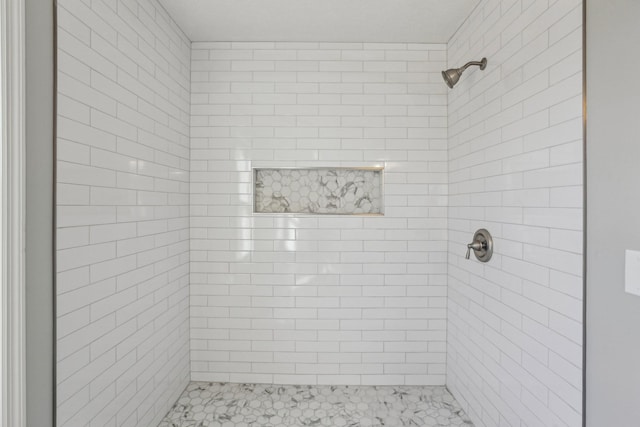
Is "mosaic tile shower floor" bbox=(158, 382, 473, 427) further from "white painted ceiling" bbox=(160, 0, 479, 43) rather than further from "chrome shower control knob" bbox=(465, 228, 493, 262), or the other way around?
"white painted ceiling" bbox=(160, 0, 479, 43)

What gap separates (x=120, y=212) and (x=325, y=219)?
44.4 inches

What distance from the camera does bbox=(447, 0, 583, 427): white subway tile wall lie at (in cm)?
109

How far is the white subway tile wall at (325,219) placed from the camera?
209cm

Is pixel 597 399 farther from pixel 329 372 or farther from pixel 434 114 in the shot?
pixel 434 114

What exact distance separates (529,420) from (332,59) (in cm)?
210

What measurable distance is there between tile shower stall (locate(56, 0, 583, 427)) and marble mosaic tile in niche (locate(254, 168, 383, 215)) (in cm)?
2

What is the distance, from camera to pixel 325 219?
210cm

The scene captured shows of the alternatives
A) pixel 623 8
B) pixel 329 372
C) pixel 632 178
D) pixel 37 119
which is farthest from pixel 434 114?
pixel 37 119

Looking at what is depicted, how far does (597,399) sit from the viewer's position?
99 centimetres

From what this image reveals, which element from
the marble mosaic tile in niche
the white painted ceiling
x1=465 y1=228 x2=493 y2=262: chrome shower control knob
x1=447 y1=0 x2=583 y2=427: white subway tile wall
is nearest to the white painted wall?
x1=447 y1=0 x2=583 y2=427: white subway tile wall

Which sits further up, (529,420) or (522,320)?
(522,320)

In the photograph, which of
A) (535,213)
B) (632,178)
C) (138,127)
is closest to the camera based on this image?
(632,178)

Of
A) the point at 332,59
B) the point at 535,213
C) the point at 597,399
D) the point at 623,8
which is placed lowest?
the point at 597,399

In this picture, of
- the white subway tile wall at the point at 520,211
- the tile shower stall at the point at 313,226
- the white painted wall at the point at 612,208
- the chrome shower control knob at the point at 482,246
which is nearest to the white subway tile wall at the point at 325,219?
the tile shower stall at the point at 313,226
